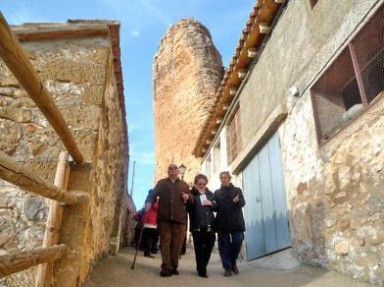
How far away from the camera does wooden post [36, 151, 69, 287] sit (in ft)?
9.36

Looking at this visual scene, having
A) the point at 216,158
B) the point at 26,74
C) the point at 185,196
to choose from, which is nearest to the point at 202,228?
the point at 185,196

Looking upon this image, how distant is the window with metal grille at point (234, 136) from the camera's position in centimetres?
909

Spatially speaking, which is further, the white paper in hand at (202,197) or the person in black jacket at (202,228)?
the white paper in hand at (202,197)

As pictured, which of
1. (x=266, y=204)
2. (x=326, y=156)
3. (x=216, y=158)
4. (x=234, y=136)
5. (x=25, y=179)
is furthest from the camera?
(x=216, y=158)

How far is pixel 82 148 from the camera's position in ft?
11.6

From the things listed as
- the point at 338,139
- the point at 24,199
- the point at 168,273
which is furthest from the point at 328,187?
the point at 24,199

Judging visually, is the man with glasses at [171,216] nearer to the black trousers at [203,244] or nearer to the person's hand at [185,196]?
the person's hand at [185,196]

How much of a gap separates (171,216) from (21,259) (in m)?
3.12

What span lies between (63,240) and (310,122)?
143 inches

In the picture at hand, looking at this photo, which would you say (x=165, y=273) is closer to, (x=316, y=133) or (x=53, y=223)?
(x=53, y=223)

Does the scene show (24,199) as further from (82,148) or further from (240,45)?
(240,45)

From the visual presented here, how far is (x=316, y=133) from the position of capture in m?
5.01

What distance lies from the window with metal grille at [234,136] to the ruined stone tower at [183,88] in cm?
606

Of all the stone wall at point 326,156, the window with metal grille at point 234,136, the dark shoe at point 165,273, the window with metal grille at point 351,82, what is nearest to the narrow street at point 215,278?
the dark shoe at point 165,273
